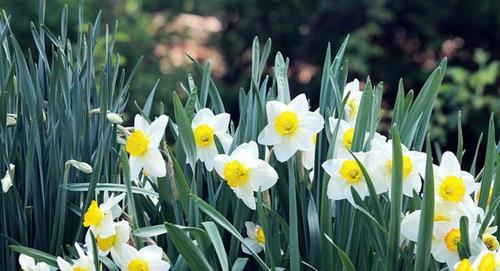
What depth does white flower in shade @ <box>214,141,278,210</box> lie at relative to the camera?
4.48 ft

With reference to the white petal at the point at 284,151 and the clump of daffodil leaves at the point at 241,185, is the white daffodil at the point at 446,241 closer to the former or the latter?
the clump of daffodil leaves at the point at 241,185

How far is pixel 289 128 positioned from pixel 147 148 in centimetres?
22

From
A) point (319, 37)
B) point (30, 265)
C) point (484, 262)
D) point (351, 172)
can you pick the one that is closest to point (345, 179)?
point (351, 172)

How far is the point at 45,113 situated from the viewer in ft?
5.43

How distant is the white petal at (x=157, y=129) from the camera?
4.72 feet

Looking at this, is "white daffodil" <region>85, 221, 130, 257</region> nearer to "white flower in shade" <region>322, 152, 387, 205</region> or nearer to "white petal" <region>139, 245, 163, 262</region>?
"white petal" <region>139, 245, 163, 262</region>

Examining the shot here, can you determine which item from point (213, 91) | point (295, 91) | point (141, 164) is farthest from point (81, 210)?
point (295, 91)

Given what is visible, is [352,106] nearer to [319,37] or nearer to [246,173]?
[246,173]

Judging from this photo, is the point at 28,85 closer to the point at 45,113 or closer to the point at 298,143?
the point at 45,113

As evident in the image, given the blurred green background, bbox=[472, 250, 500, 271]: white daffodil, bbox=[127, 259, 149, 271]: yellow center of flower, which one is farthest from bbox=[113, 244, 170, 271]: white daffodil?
the blurred green background

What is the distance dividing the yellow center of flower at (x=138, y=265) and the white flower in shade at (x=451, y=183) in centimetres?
43

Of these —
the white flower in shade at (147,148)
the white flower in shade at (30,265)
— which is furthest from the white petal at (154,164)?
the white flower in shade at (30,265)

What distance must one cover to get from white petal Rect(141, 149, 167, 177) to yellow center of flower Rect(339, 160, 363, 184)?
274mm

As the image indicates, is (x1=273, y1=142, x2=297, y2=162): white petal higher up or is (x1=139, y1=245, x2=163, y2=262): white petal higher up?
(x1=273, y1=142, x2=297, y2=162): white petal
